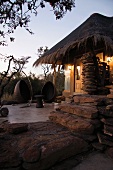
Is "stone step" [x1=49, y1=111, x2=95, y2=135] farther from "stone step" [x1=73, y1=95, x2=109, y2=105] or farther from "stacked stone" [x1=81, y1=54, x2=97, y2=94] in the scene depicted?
"stacked stone" [x1=81, y1=54, x2=97, y2=94]

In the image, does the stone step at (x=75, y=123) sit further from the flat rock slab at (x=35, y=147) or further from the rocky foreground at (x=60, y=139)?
the flat rock slab at (x=35, y=147)

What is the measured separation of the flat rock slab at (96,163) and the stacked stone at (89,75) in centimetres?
246

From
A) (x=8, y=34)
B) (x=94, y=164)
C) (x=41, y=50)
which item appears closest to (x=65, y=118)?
(x=94, y=164)

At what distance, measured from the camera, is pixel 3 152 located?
83.6 inches

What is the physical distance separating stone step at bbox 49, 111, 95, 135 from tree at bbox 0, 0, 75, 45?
1804 millimetres

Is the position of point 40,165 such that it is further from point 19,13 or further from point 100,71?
point 100,71

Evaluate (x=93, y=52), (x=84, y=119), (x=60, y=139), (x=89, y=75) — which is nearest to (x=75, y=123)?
(x=84, y=119)

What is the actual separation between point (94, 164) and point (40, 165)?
2.39ft

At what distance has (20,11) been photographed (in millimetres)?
2332

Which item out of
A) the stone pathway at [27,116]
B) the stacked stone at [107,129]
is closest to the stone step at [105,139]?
the stacked stone at [107,129]

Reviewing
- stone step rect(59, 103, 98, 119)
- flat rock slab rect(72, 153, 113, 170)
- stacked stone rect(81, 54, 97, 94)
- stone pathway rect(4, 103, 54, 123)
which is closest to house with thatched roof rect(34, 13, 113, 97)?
stacked stone rect(81, 54, 97, 94)

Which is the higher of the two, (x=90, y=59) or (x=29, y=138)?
(x=90, y=59)

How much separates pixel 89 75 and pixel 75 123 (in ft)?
7.46

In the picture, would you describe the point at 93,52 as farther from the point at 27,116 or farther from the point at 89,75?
the point at 27,116
